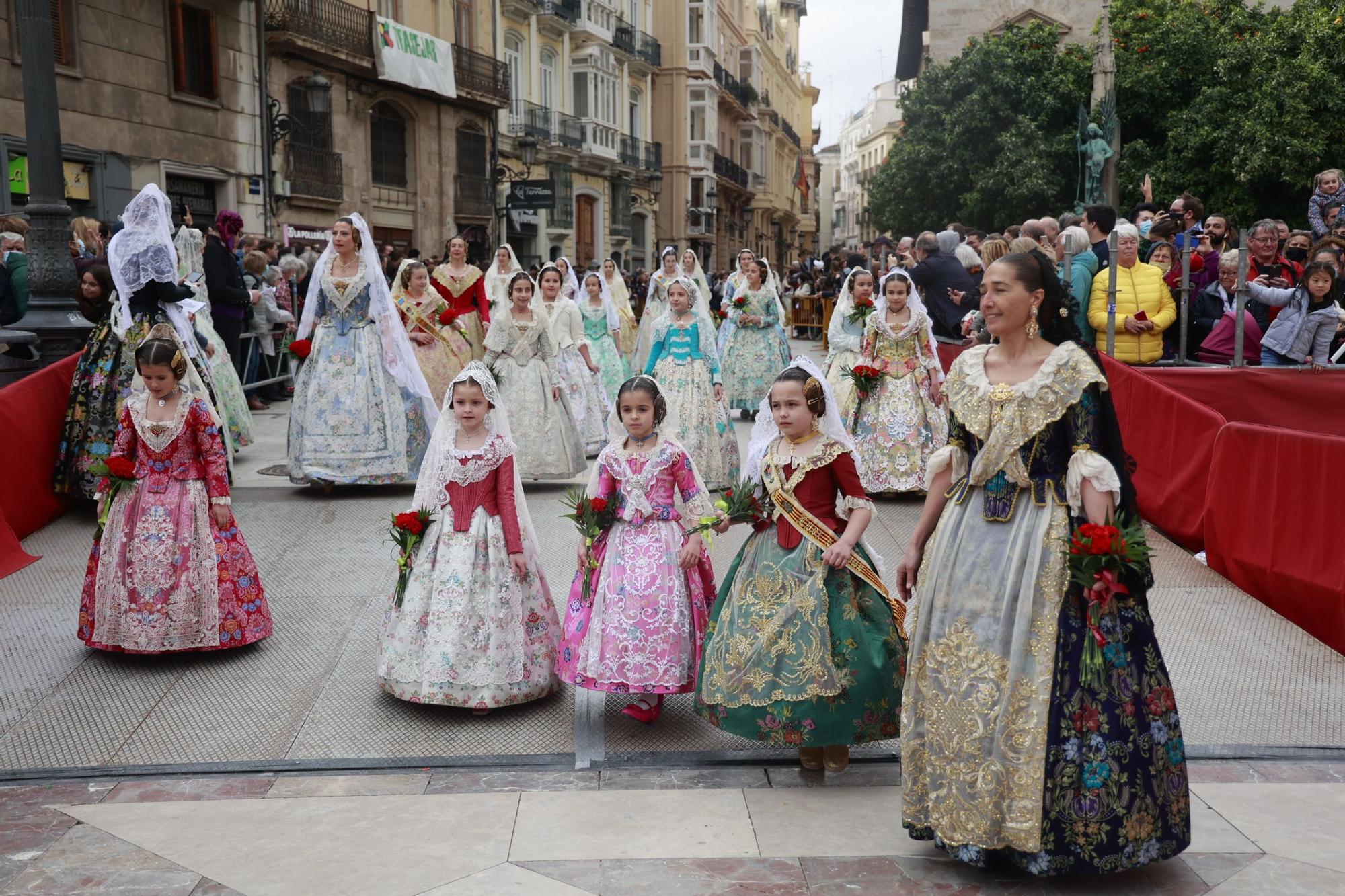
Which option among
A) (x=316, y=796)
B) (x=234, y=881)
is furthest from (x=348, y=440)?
(x=234, y=881)

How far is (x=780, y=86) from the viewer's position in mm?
71875

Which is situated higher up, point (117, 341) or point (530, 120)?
point (530, 120)

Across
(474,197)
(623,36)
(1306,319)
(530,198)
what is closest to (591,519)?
(1306,319)

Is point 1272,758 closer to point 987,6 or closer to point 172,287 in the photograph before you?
point 172,287

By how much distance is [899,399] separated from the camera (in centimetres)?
952

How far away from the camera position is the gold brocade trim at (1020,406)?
3729mm

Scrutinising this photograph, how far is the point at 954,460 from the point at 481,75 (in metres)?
26.2

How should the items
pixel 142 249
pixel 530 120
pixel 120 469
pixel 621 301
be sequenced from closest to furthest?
pixel 120 469, pixel 142 249, pixel 621 301, pixel 530 120

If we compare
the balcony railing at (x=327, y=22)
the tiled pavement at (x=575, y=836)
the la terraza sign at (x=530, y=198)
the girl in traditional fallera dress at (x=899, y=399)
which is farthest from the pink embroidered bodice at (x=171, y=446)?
the la terraza sign at (x=530, y=198)

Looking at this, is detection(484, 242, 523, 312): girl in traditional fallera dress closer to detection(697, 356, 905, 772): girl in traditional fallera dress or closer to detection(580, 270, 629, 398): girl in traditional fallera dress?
detection(580, 270, 629, 398): girl in traditional fallera dress

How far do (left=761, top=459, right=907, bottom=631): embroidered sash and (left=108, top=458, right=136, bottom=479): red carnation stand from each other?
3.14 metres

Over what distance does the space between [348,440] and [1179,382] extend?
6.02m

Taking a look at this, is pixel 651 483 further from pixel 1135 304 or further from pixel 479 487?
pixel 1135 304

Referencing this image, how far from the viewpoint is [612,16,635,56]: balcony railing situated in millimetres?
38406
